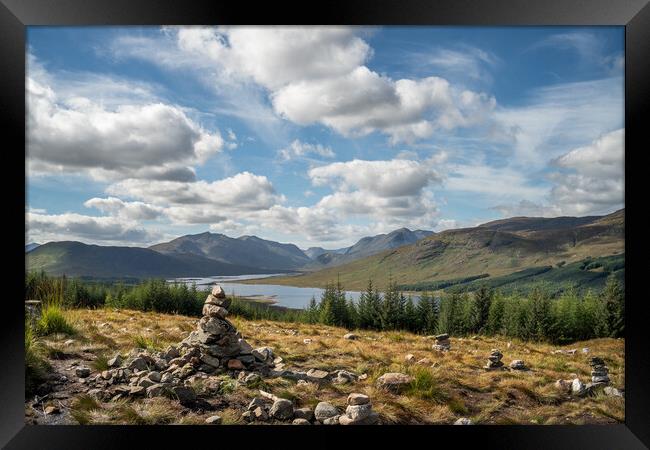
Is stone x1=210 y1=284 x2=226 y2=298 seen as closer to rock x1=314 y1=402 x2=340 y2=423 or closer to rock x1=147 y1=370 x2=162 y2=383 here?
rock x1=147 y1=370 x2=162 y2=383

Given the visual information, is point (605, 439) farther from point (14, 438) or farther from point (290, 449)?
point (14, 438)

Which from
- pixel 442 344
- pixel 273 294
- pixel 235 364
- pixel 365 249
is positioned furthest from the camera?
pixel 365 249

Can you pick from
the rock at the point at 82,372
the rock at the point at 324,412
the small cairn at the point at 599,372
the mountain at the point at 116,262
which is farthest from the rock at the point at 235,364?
the small cairn at the point at 599,372

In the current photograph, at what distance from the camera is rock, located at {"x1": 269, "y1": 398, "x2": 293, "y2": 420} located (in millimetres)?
3158

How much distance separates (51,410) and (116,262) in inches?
118

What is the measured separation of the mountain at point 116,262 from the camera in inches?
169

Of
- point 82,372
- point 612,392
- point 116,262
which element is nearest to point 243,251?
point 116,262

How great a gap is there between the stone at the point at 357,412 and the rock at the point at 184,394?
1.43 m

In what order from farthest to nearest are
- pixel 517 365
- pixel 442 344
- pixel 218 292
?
pixel 442 344 < pixel 517 365 < pixel 218 292

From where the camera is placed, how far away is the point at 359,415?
124 inches

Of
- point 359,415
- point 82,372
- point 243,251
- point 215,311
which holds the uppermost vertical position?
point 243,251

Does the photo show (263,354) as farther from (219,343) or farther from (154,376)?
(154,376)

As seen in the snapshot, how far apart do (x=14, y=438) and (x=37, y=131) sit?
3162 millimetres

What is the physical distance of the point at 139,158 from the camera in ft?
14.8
